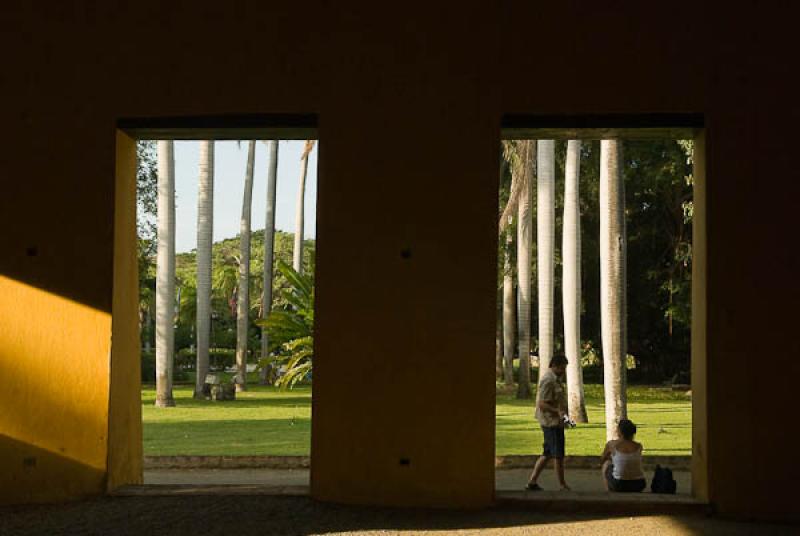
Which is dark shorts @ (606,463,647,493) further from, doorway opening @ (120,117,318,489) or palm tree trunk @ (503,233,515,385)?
palm tree trunk @ (503,233,515,385)

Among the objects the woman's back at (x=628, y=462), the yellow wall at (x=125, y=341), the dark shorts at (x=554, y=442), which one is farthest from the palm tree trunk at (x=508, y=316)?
the yellow wall at (x=125, y=341)

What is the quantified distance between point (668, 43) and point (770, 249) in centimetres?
170

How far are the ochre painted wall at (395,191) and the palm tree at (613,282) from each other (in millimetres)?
6789

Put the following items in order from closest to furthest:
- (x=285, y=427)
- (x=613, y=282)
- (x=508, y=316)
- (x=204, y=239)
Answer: (x=613, y=282) → (x=285, y=427) → (x=204, y=239) → (x=508, y=316)

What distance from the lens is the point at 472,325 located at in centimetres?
756

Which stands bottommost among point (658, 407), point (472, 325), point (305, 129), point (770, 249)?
point (658, 407)

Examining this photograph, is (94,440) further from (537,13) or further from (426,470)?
(537,13)

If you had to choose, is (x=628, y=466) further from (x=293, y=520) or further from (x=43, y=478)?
(x=43, y=478)

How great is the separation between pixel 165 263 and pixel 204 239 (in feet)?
6.28

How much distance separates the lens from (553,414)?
870 centimetres

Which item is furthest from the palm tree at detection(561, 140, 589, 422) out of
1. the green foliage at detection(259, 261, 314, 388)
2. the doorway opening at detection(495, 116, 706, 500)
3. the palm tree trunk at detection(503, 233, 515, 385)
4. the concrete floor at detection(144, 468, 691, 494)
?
the palm tree trunk at detection(503, 233, 515, 385)

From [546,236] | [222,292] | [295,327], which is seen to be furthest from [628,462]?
[222,292]

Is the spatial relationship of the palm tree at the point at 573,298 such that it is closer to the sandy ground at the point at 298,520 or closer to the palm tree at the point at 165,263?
the palm tree at the point at 165,263

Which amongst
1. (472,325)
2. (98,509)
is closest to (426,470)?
(472,325)
